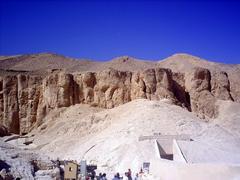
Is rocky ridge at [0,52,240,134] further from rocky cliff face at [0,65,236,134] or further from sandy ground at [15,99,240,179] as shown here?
sandy ground at [15,99,240,179]

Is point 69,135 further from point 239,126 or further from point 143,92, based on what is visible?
point 239,126

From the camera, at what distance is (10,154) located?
33156 millimetres

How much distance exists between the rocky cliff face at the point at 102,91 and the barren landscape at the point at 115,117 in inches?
4.4

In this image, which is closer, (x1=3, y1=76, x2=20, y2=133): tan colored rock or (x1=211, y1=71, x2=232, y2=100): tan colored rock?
(x1=3, y1=76, x2=20, y2=133): tan colored rock

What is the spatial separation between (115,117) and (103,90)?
6.94 meters

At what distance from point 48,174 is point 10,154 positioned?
4.66m

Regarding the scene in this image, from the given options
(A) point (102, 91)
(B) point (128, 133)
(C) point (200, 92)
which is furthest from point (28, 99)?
(B) point (128, 133)

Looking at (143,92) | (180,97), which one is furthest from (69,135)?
(180,97)

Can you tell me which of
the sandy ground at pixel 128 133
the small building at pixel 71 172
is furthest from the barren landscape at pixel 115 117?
the small building at pixel 71 172

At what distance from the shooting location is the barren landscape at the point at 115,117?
3456 cm

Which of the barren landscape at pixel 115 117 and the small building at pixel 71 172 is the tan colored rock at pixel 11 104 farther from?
the small building at pixel 71 172

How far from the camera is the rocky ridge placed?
5309 cm

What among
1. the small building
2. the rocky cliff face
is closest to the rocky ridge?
the rocky cliff face

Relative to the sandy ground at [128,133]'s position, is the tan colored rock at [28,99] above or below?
above
